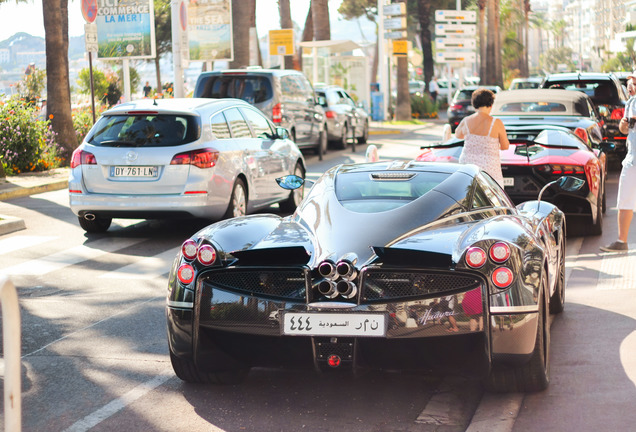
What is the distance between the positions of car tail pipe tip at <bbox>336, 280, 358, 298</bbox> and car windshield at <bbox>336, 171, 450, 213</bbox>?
2.75 feet

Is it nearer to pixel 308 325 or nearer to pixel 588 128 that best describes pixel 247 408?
pixel 308 325

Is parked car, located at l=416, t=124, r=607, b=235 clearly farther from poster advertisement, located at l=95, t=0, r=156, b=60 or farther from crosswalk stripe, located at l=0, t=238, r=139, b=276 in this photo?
poster advertisement, located at l=95, t=0, r=156, b=60

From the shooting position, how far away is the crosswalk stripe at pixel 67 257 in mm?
9852

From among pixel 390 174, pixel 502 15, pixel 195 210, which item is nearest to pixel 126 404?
pixel 390 174

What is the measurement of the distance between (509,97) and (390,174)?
1029cm

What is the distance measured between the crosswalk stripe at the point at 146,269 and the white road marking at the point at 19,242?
170 centimetres

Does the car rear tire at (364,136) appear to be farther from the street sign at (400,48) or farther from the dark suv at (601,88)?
the street sign at (400,48)

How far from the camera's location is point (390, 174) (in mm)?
6277

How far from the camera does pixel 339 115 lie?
26.8m

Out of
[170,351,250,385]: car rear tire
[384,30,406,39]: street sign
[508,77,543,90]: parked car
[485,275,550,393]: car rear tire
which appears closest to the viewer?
[485,275,550,393]: car rear tire

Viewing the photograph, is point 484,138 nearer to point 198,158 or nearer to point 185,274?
point 198,158

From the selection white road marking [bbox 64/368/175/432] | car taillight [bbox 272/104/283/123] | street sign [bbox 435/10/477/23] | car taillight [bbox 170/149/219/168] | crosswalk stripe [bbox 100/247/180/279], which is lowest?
crosswalk stripe [bbox 100/247/180/279]

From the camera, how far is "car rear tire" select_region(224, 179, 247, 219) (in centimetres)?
1198

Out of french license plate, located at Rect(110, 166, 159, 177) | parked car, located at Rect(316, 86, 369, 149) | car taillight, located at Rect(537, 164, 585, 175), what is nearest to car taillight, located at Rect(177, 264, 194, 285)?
french license plate, located at Rect(110, 166, 159, 177)
